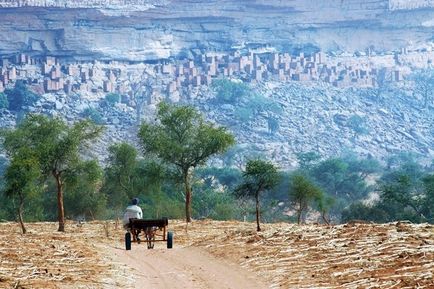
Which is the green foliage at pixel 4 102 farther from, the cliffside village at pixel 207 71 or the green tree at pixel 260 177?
the green tree at pixel 260 177

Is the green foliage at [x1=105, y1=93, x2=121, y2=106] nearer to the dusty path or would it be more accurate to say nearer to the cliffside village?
the cliffside village

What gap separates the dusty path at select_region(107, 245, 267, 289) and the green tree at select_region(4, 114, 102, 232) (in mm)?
7673

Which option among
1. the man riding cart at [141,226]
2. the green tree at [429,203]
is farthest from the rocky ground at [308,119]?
the man riding cart at [141,226]

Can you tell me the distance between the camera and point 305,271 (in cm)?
1062

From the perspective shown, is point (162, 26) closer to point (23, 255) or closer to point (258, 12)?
point (258, 12)

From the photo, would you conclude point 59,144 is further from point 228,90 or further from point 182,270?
point 228,90

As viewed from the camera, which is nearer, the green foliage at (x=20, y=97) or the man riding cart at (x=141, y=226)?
the man riding cart at (x=141, y=226)

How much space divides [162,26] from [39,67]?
44.4 ft

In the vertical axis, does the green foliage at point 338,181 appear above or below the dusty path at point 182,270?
below

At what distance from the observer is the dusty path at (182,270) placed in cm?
1038

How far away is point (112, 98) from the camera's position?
273 feet

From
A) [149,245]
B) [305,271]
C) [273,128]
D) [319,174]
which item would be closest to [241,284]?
[305,271]

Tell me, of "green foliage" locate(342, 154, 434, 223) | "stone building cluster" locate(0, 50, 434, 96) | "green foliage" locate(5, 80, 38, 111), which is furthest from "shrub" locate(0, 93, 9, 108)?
"green foliage" locate(342, 154, 434, 223)

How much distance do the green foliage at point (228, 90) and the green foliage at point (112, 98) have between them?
8.19m
